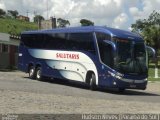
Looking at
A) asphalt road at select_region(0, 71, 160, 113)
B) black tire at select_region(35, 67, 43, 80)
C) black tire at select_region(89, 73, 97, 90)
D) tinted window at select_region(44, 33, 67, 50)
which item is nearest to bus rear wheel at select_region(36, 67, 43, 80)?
black tire at select_region(35, 67, 43, 80)

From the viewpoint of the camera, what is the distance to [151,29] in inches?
3270

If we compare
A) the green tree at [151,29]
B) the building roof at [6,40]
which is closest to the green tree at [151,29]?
the green tree at [151,29]

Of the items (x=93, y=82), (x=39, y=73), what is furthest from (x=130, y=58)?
(x=39, y=73)

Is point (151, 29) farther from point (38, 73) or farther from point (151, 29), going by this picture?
point (38, 73)

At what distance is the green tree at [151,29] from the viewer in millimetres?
81438

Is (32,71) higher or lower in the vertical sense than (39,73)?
higher

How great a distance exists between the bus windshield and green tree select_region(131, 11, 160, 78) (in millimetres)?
52995

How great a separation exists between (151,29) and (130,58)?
57.6m

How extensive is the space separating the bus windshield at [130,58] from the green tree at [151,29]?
53.0 m

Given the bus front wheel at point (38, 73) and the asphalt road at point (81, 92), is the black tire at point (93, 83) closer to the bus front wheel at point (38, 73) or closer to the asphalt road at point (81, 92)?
the asphalt road at point (81, 92)

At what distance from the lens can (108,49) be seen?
1040 inches

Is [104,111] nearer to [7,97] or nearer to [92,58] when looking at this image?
[7,97]

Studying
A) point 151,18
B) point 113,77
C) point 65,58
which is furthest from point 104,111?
point 151,18

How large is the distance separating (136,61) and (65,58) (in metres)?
5.43
